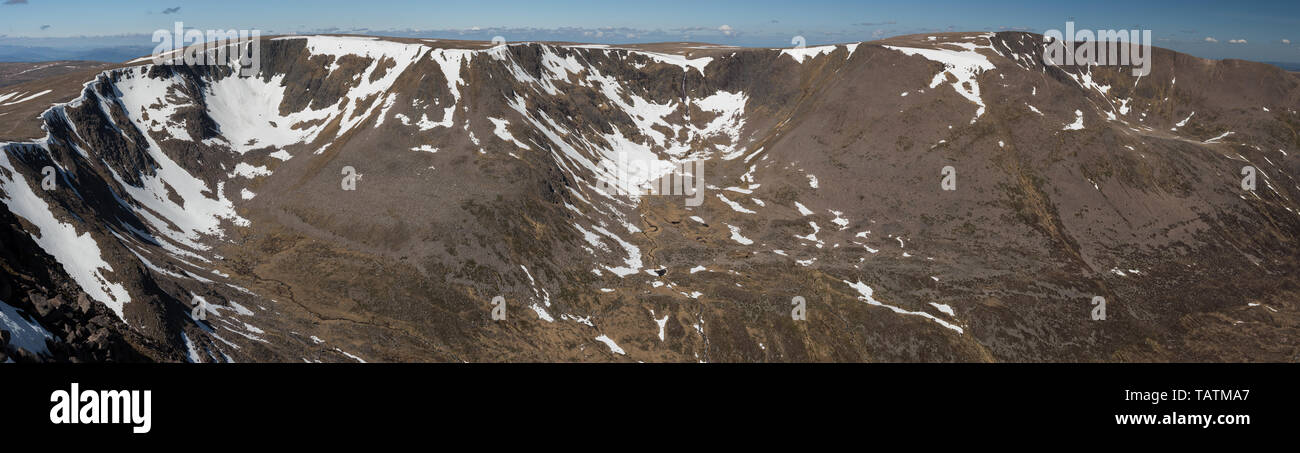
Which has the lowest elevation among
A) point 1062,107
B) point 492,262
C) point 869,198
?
point 492,262

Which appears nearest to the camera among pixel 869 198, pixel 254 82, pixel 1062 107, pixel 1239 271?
pixel 1239 271

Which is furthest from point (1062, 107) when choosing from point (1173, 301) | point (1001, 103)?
point (1173, 301)

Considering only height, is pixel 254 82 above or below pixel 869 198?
above

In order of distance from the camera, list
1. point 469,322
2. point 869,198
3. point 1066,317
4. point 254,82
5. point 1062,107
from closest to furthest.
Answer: point 469,322 → point 1066,317 → point 869,198 → point 1062,107 → point 254,82

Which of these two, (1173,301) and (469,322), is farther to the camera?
(1173,301)

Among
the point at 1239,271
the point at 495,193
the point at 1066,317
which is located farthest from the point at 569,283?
the point at 1239,271

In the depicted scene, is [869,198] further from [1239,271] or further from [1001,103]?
[1239,271]
